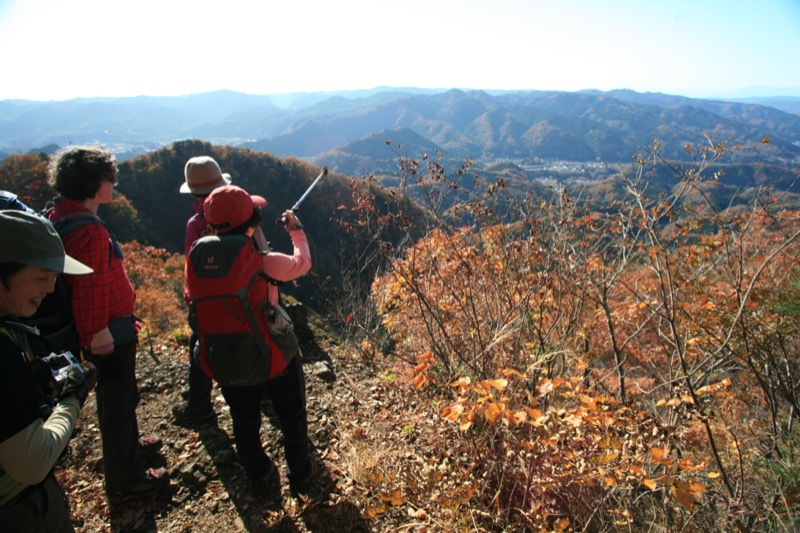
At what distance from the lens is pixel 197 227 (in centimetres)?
293

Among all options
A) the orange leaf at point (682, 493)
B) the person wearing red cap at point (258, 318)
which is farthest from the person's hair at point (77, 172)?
the orange leaf at point (682, 493)

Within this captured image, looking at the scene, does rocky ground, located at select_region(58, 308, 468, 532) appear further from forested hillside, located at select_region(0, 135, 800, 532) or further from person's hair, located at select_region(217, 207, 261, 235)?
person's hair, located at select_region(217, 207, 261, 235)

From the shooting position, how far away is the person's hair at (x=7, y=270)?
1.41 meters

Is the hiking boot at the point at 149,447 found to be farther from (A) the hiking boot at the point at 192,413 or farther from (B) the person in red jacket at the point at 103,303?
(B) the person in red jacket at the point at 103,303

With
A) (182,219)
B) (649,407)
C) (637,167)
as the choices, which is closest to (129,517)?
(649,407)

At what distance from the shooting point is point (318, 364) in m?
4.80

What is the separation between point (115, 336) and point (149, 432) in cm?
177

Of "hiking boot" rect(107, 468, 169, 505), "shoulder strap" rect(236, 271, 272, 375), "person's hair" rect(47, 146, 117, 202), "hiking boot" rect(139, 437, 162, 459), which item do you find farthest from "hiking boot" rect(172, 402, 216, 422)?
"person's hair" rect(47, 146, 117, 202)

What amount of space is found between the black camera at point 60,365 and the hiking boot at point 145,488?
1674 millimetres

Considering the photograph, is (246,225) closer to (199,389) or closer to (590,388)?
(199,389)

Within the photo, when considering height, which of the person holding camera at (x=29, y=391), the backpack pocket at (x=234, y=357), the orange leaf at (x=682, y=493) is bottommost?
the orange leaf at (x=682, y=493)

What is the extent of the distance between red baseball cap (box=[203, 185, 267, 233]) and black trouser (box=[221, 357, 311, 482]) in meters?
0.99

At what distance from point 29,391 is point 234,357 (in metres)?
0.94

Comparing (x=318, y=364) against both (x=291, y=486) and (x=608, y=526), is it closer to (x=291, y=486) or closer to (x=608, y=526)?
(x=291, y=486)
